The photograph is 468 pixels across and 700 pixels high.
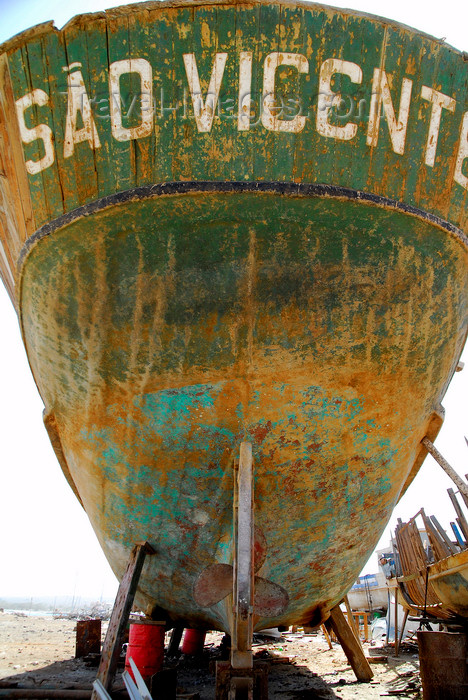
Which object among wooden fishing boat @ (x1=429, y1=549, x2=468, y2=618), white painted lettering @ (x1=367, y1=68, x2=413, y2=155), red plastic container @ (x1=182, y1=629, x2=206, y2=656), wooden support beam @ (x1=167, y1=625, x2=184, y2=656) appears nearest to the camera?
white painted lettering @ (x1=367, y1=68, x2=413, y2=155)

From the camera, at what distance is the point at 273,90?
105 inches

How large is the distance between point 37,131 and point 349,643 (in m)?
5.07

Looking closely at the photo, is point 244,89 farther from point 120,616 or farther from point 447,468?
point 120,616

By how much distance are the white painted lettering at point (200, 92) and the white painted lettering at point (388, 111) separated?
0.83 metres

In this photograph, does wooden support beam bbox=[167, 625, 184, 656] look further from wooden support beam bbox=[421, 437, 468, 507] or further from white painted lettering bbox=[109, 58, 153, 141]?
white painted lettering bbox=[109, 58, 153, 141]

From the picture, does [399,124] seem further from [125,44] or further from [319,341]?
[125,44]

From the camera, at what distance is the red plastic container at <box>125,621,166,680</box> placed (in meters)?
3.70

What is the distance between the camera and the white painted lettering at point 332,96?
2.67 m

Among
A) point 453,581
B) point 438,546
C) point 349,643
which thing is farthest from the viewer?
point 438,546

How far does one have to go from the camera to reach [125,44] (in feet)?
8.71

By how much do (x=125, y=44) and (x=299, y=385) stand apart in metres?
2.07

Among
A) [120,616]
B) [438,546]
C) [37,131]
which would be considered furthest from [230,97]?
[438,546]

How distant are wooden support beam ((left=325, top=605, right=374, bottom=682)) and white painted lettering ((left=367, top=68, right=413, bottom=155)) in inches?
159

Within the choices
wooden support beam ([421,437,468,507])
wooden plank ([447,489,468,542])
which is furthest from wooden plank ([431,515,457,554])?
wooden support beam ([421,437,468,507])
